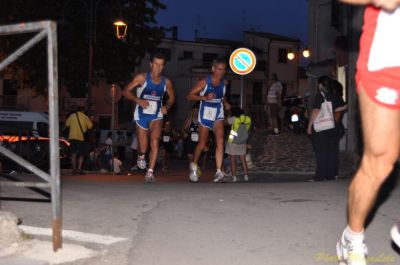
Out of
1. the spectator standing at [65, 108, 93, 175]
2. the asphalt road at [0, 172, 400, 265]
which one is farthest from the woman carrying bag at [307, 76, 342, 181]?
the spectator standing at [65, 108, 93, 175]

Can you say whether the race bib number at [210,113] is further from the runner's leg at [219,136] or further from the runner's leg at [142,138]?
the runner's leg at [142,138]

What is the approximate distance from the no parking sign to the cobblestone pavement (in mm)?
3049

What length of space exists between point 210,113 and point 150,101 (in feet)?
3.90

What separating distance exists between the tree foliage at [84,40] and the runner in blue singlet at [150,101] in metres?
22.8

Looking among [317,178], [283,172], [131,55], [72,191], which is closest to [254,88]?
[131,55]

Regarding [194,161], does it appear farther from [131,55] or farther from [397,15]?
[131,55]

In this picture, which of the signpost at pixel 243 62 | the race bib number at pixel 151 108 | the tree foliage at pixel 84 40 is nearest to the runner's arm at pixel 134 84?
the race bib number at pixel 151 108

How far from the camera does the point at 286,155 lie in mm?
18000

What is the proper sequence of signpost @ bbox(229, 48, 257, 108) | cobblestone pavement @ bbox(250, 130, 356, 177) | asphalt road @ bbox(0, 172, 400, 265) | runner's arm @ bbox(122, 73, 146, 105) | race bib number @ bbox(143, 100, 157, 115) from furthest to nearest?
cobblestone pavement @ bbox(250, 130, 356, 177) → signpost @ bbox(229, 48, 257, 108) → race bib number @ bbox(143, 100, 157, 115) → runner's arm @ bbox(122, 73, 146, 105) → asphalt road @ bbox(0, 172, 400, 265)

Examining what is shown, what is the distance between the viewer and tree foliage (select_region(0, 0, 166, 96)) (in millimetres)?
32406

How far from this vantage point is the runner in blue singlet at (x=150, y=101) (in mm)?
9234

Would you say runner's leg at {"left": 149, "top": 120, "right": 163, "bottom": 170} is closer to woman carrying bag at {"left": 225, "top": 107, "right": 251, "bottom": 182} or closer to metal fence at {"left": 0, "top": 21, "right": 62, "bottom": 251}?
woman carrying bag at {"left": 225, "top": 107, "right": 251, "bottom": 182}

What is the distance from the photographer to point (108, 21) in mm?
33969

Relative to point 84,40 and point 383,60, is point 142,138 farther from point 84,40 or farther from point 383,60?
point 84,40
